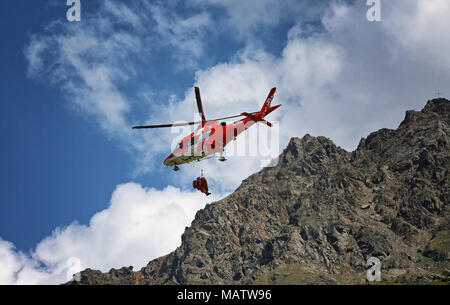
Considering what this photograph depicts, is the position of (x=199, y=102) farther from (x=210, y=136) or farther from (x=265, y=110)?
(x=265, y=110)

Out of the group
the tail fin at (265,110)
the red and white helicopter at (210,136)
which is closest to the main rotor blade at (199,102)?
the red and white helicopter at (210,136)

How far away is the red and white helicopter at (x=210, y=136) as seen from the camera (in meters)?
66.4

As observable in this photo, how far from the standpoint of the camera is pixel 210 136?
219ft

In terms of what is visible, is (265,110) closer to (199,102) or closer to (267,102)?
(267,102)

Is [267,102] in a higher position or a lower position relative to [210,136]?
higher

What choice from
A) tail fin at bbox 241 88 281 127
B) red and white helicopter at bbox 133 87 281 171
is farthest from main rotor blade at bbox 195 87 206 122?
tail fin at bbox 241 88 281 127

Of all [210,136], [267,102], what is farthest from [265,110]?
[210,136]

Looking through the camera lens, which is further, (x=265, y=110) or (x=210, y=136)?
(x=265, y=110)

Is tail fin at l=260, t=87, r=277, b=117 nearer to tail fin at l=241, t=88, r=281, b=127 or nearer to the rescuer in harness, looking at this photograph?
tail fin at l=241, t=88, r=281, b=127

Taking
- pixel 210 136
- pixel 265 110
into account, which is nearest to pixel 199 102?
pixel 210 136
